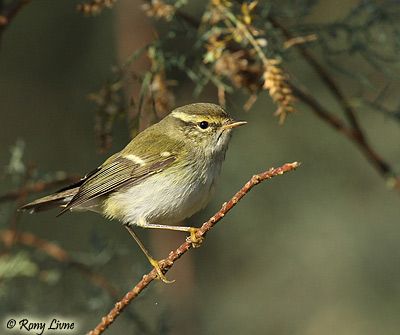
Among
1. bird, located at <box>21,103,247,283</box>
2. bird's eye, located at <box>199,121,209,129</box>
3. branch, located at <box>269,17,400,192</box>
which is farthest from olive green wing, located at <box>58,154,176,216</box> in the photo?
branch, located at <box>269,17,400,192</box>

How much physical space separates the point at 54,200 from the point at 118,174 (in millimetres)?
311

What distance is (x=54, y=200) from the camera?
282 centimetres

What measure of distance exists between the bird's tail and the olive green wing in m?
0.09

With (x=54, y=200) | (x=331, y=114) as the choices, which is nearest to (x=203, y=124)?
(x=331, y=114)

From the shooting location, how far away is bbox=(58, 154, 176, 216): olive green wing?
8.93ft

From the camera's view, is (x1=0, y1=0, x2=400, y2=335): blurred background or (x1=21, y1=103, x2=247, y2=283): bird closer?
(x1=21, y1=103, x2=247, y2=283): bird

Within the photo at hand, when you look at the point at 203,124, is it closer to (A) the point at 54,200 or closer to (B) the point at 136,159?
(B) the point at 136,159

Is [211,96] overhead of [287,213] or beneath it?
overhead

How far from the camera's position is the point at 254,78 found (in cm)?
240

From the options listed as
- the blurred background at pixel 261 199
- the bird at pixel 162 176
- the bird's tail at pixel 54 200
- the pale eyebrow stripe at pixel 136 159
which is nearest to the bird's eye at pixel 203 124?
the bird at pixel 162 176

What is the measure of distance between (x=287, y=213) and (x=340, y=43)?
1.16 meters

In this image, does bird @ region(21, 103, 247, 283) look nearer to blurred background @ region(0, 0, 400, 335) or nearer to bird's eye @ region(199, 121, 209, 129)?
bird's eye @ region(199, 121, 209, 129)

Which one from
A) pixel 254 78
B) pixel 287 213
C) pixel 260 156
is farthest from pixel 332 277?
pixel 254 78

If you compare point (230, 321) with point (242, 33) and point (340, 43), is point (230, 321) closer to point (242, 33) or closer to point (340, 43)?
point (340, 43)
